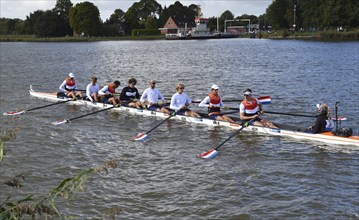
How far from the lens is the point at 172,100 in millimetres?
19422

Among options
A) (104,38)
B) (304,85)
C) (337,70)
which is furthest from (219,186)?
(104,38)

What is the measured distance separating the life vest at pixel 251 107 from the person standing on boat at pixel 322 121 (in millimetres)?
2298

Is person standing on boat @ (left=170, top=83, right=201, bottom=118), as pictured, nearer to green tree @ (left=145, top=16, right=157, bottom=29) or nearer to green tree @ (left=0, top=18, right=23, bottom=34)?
green tree @ (left=145, top=16, right=157, bottom=29)

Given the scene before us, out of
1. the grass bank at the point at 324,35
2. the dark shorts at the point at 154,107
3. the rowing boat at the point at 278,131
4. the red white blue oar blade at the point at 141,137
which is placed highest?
the grass bank at the point at 324,35

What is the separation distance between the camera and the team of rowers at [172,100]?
1675 cm

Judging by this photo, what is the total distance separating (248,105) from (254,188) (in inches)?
224

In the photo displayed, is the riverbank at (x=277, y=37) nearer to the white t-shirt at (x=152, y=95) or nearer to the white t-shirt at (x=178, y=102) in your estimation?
the white t-shirt at (x=152, y=95)

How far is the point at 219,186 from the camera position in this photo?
457 inches

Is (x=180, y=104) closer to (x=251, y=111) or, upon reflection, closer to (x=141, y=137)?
(x=141, y=137)

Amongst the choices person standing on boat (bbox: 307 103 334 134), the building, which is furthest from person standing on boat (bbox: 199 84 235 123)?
the building

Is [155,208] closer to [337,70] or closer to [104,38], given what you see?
[337,70]

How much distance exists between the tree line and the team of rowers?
96.7 meters

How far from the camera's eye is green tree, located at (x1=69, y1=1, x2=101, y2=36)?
451 feet

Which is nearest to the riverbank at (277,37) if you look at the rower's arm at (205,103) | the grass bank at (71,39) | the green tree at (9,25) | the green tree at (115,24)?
the grass bank at (71,39)
